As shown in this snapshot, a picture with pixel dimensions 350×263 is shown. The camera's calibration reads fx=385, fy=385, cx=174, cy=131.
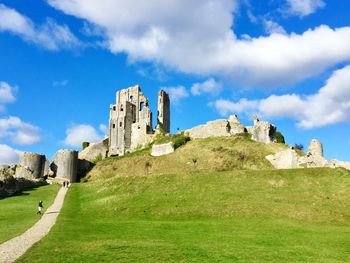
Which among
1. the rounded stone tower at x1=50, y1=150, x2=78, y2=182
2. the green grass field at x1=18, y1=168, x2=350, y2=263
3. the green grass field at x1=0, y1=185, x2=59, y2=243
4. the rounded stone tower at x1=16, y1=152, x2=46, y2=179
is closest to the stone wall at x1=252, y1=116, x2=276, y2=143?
the green grass field at x1=18, y1=168, x2=350, y2=263

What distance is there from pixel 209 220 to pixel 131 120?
247 feet

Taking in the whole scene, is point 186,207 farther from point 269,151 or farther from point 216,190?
point 269,151

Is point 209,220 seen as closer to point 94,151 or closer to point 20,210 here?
point 20,210

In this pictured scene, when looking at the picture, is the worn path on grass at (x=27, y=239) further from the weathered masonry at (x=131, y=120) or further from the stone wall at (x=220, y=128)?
the weathered masonry at (x=131, y=120)

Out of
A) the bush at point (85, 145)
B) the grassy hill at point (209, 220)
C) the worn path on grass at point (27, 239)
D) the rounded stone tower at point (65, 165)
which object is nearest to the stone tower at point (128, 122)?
the bush at point (85, 145)

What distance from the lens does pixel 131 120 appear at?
348ft

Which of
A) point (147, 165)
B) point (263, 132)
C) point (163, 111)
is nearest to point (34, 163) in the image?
point (147, 165)

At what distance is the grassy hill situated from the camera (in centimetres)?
2027

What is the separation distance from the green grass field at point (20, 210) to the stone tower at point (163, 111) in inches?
1970

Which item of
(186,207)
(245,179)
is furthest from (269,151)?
(186,207)

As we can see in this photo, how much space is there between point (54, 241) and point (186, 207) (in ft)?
53.2

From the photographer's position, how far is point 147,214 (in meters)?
36.0

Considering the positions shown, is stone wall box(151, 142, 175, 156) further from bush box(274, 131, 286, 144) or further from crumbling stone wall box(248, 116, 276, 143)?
bush box(274, 131, 286, 144)

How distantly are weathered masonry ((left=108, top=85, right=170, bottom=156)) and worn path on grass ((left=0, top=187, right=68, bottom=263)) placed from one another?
2485 inches
